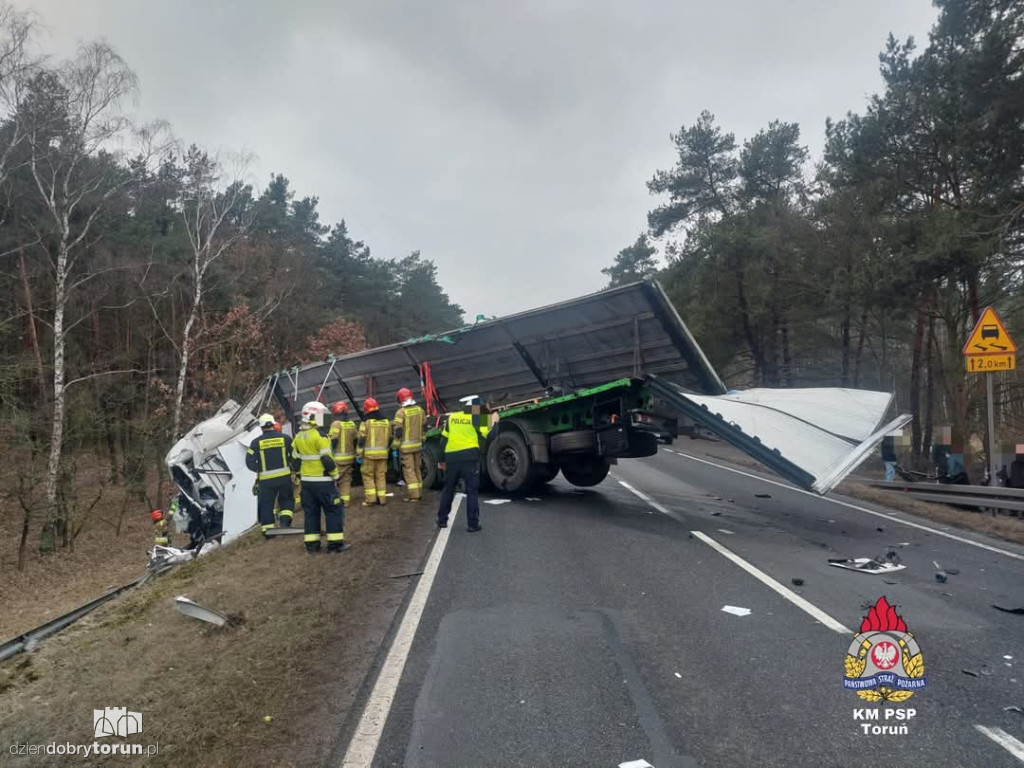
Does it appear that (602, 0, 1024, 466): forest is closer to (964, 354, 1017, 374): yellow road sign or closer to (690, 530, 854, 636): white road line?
(964, 354, 1017, 374): yellow road sign

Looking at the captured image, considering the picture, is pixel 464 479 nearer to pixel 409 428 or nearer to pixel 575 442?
pixel 409 428

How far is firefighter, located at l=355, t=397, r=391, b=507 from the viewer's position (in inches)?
379

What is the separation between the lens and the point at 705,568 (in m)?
6.11

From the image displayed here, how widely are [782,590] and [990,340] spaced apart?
5.83m

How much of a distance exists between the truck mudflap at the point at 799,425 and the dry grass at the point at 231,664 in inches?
158

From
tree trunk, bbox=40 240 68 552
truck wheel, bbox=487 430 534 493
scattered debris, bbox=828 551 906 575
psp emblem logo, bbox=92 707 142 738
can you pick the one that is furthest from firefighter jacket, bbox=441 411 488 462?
tree trunk, bbox=40 240 68 552

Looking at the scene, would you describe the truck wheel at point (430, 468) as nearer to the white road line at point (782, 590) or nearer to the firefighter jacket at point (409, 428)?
the firefighter jacket at point (409, 428)

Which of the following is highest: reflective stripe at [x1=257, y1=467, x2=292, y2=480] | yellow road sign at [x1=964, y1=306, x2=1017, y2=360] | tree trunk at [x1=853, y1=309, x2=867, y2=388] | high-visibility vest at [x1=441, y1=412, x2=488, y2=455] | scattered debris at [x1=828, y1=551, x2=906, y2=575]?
tree trunk at [x1=853, y1=309, x2=867, y2=388]

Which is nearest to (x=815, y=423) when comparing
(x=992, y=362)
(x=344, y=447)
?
(x=992, y=362)

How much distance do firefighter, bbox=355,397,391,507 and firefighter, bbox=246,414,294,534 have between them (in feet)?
5.06

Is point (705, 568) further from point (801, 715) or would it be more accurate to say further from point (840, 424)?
point (840, 424)

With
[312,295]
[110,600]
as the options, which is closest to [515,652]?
[110,600]

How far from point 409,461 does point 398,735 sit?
284 inches

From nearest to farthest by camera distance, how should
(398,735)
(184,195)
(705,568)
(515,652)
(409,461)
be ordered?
(398,735), (515,652), (705,568), (409,461), (184,195)
